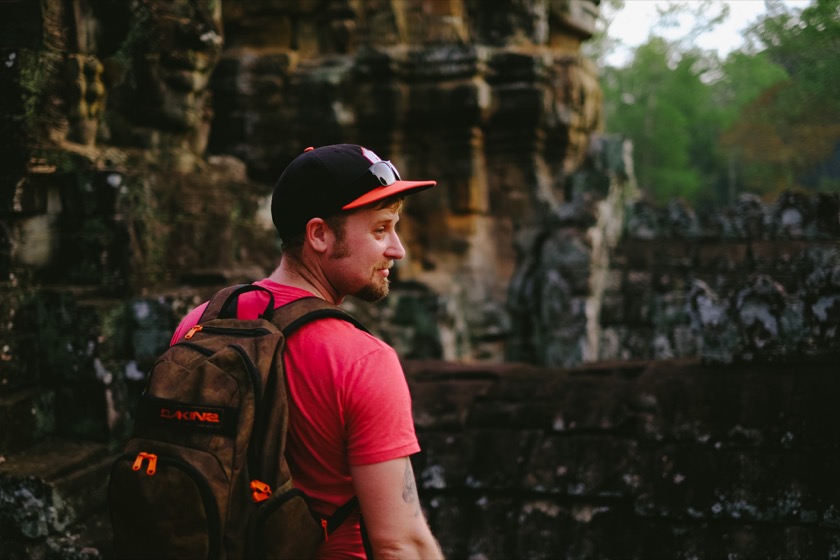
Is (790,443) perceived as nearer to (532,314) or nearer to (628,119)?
(532,314)

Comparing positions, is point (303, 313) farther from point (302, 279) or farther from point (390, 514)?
point (390, 514)

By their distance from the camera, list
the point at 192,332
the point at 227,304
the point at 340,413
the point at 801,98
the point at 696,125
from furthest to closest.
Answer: the point at 696,125
the point at 801,98
the point at 227,304
the point at 192,332
the point at 340,413

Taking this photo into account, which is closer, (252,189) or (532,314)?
(252,189)

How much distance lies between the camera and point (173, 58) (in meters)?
4.43

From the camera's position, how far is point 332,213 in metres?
1.78

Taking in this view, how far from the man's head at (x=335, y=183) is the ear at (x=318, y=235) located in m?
0.01

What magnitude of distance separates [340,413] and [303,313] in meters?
0.23

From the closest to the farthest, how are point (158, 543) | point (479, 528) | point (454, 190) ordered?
point (158, 543), point (479, 528), point (454, 190)

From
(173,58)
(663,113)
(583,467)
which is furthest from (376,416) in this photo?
(663,113)

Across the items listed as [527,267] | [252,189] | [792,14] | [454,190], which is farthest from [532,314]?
[252,189]

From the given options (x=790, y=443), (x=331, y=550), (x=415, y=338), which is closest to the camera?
A: (x=331, y=550)

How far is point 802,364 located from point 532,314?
6.10m

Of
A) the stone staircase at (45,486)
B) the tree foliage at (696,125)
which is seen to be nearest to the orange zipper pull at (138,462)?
the stone staircase at (45,486)

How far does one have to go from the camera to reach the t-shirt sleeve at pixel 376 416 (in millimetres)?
1621
